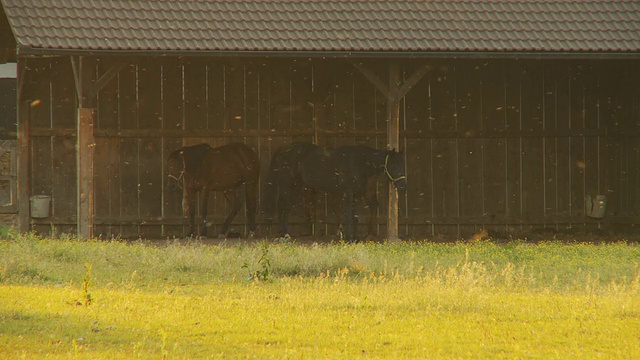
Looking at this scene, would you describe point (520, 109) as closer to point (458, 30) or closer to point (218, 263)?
point (458, 30)

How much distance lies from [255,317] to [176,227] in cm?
1018

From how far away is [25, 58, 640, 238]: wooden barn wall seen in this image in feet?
68.1

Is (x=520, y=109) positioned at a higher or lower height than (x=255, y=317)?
higher

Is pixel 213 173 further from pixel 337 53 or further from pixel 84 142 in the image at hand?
pixel 337 53

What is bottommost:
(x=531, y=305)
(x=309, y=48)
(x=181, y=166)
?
(x=531, y=305)

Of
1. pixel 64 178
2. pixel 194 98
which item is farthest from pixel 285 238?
pixel 64 178

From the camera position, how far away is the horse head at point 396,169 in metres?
19.0

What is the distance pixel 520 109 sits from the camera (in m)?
21.6

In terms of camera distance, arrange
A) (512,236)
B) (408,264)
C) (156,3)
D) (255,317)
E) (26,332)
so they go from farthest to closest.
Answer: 1. (512,236)
2. (156,3)
3. (408,264)
4. (255,317)
5. (26,332)

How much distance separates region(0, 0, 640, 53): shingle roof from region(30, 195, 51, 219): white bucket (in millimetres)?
3769

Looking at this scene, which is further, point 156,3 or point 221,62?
point 221,62

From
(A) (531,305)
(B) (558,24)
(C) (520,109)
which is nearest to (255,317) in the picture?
(A) (531,305)

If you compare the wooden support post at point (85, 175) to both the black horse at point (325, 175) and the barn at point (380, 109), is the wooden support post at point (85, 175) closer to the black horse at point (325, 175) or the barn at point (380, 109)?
the barn at point (380, 109)

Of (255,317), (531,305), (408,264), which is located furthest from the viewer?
(408,264)
